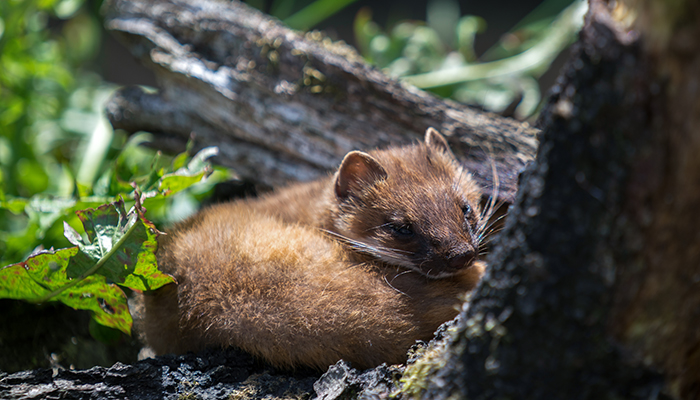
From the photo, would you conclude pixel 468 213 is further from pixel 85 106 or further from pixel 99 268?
pixel 85 106

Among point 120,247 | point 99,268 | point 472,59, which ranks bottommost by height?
point 99,268

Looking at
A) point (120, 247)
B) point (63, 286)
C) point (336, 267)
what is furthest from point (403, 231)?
point (63, 286)

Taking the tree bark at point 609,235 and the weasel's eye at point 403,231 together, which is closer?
the tree bark at point 609,235

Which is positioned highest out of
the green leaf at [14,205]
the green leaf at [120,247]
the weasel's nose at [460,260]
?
the weasel's nose at [460,260]

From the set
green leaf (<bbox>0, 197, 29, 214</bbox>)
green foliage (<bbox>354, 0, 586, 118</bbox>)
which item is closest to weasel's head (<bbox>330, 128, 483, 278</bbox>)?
green leaf (<bbox>0, 197, 29, 214</bbox>)

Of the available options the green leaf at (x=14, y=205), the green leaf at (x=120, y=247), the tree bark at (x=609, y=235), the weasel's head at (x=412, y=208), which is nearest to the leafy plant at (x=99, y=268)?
the green leaf at (x=120, y=247)

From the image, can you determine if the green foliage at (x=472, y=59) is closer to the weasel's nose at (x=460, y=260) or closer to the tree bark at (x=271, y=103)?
the tree bark at (x=271, y=103)

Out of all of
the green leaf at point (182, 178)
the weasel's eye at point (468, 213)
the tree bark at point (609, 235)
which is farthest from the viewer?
the weasel's eye at point (468, 213)
